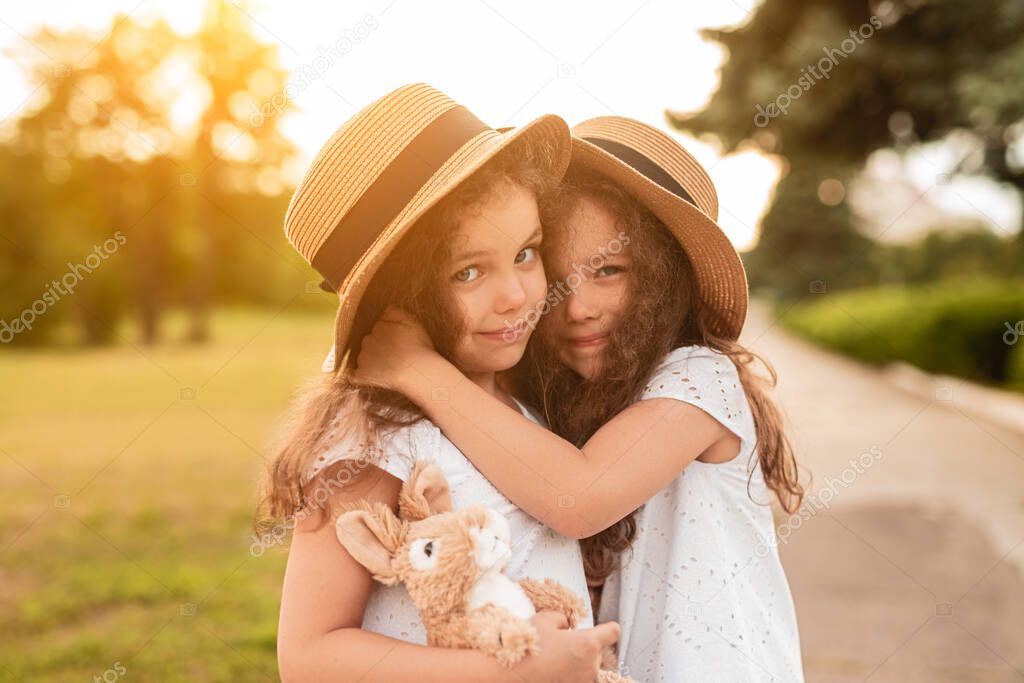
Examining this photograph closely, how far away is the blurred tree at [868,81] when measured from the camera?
325 inches

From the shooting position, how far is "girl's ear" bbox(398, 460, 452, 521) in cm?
158

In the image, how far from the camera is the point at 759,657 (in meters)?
1.94

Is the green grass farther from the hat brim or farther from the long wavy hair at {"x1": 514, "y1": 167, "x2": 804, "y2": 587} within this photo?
the long wavy hair at {"x1": 514, "y1": 167, "x2": 804, "y2": 587}

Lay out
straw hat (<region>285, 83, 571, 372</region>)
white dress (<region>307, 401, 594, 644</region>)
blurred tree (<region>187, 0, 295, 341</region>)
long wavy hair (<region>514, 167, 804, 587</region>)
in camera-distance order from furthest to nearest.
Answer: blurred tree (<region>187, 0, 295, 341</region>), long wavy hair (<region>514, 167, 804, 587</region>), straw hat (<region>285, 83, 571, 372</region>), white dress (<region>307, 401, 594, 644</region>)

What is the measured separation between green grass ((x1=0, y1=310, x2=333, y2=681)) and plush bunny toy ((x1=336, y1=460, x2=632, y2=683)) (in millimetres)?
431

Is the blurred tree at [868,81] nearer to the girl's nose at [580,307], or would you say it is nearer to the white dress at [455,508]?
the girl's nose at [580,307]

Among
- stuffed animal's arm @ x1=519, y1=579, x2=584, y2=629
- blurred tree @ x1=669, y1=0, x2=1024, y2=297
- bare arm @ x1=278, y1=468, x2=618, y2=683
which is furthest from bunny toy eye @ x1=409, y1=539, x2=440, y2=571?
blurred tree @ x1=669, y1=0, x2=1024, y2=297

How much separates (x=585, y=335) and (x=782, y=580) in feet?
2.33

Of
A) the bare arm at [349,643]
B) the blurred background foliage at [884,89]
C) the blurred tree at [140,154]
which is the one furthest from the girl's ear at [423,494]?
the blurred tree at [140,154]

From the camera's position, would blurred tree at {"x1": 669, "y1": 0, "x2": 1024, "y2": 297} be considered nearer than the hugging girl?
No

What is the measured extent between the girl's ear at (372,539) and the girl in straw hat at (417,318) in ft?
0.19

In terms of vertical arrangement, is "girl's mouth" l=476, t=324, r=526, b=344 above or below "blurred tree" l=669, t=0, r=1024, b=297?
above

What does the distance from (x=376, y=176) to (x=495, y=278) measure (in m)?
0.30

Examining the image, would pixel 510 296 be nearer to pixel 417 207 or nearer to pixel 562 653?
pixel 417 207
